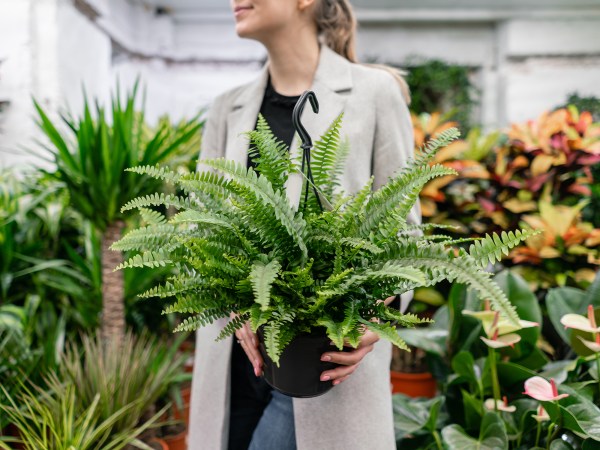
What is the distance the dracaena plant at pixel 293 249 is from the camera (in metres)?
0.65

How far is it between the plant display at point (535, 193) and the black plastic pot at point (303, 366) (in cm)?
150

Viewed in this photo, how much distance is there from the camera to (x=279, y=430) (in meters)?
1.08

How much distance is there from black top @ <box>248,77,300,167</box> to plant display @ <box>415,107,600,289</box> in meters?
1.08

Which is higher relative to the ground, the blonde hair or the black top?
the blonde hair

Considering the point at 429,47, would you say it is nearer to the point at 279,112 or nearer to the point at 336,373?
the point at 279,112

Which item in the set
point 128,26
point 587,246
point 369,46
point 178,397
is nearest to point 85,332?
point 178,397

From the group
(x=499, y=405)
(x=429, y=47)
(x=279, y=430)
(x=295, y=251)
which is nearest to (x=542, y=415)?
(x=499, y=405)

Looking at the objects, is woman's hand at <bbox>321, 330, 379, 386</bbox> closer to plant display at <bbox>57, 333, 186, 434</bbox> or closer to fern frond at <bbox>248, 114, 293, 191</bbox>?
fern frond at <bbox>248, 114, 293, 191</bbox>

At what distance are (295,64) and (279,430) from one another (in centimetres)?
89

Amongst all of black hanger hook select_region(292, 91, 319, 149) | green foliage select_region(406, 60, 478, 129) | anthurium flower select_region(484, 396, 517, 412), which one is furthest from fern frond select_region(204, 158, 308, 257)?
green foliage select_region(406, 60, 478, 129)

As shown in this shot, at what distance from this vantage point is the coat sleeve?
1.14m

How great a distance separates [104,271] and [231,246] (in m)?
1.28

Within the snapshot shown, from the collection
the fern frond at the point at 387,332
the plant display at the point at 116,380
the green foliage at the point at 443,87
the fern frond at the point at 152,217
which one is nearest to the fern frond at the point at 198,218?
the fern frond at the point at 152,217

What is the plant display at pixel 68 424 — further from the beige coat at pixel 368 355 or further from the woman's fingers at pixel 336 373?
the woman's fingers at pixel 336 373
